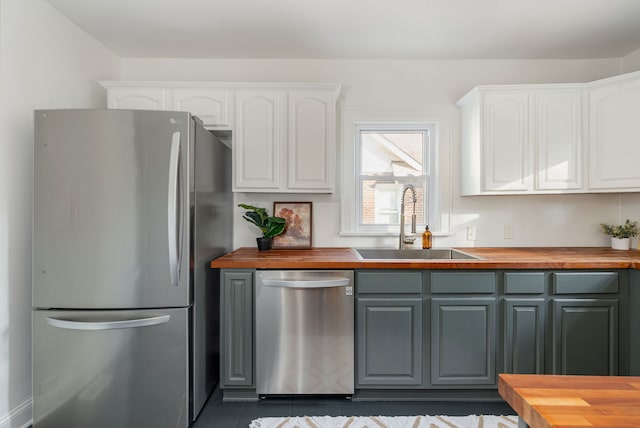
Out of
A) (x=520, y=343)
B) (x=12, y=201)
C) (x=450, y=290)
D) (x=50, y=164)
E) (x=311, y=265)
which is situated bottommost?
(x=520, y=343)

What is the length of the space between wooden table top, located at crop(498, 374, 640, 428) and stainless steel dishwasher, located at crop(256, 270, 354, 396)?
52.4 inches

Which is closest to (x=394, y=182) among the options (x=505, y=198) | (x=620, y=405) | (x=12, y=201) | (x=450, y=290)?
(x=505, y=198)

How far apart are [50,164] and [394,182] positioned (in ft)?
7.82

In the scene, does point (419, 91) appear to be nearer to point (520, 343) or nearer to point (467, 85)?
point (467, 85)

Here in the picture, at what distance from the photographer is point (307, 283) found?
2072mm

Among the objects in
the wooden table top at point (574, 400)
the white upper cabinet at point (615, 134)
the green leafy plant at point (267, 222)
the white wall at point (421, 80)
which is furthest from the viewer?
the white wall at point (421, 80)

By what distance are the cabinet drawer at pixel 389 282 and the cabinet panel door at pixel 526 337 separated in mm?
581

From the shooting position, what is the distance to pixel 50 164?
1770 mm

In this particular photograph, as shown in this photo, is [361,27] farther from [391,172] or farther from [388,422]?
[388,422]

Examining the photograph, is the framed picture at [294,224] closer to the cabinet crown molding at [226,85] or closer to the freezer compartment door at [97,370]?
the cabinet crown molding at [226,85]

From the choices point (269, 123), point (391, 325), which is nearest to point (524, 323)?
point (391, 325)

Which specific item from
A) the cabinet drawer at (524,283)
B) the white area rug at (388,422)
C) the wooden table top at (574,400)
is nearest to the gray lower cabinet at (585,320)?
the cabinet drawer at (524,283)

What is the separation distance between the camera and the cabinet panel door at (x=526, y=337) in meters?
2.08

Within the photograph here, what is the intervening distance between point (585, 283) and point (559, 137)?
108 cm
